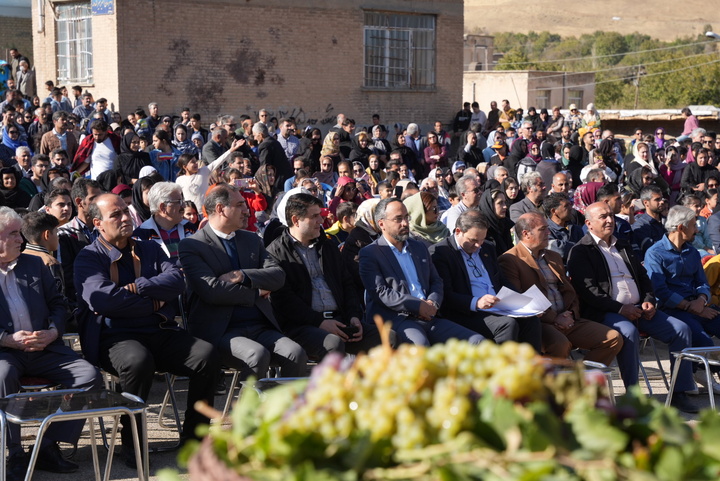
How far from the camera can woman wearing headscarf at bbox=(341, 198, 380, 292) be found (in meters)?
7.03

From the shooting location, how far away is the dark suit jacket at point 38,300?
5.11 metres

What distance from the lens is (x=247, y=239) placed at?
592cm

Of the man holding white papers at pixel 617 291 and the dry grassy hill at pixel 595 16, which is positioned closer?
the man holding white papers at pixel 617 291

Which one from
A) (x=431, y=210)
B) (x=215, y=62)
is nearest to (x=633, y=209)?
(x=431, y=210)

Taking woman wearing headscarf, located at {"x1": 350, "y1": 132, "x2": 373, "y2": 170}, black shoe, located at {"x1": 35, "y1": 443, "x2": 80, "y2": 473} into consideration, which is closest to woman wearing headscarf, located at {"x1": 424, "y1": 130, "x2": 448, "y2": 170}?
woman wearing headscarf, located at {"x1": 350, "y1": 132, "x2": 373, "y2": 170}

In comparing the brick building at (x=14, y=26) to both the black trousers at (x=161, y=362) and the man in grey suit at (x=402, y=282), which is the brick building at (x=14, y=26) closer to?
the man in grey suit at (x=402, y=282)

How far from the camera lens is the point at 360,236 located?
7414 millimetres

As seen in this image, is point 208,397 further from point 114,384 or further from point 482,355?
point 482,355

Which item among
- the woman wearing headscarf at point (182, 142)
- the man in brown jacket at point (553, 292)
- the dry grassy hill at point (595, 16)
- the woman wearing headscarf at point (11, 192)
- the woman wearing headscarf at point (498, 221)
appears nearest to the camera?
the man in brown jacket at point (553, 292)

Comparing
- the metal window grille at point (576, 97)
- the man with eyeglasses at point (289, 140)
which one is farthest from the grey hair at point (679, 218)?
the metal window grille at point (576, 97)

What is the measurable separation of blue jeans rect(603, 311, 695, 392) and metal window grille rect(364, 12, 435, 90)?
15799 millimetres

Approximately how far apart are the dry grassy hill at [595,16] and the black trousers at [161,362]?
9704 centimetres

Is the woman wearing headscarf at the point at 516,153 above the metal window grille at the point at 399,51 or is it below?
below

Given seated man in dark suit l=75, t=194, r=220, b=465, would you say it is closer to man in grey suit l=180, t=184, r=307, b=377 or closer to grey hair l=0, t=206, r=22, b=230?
man in grey suit l=180, t=184, r=307, b=377
